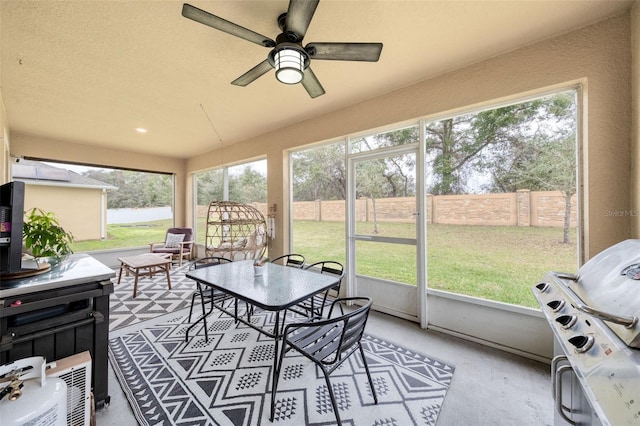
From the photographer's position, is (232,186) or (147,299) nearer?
(147,299)

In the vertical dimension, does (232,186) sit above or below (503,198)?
above

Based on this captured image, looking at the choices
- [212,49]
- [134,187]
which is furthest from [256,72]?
[134,187]

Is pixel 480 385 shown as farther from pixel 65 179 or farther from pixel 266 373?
pixel 65 179

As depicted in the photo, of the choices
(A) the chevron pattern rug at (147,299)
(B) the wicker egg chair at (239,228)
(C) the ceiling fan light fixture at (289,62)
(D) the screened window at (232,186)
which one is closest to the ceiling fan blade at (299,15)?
(C) the ceiling fan light fixture at (289,62)

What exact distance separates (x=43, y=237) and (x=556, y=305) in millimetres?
3012

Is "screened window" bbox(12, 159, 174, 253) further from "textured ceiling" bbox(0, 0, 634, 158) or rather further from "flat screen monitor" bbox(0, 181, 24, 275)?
"flat screen monitor" bbox(0, 181, 24, 275)

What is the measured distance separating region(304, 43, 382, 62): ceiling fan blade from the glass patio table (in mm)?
1739

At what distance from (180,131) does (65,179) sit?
3.37 metres

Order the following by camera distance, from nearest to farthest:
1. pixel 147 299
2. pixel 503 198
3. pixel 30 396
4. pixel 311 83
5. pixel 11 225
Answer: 1. pixel 30 396
2. pixel 11 225
3. pixel 311 83
4. pixel 503 198
5. pixel 147 299

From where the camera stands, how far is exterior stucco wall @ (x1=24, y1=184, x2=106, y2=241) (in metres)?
5.14

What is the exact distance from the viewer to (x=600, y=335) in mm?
840

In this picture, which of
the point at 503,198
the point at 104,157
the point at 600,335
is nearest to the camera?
the point at 600,335

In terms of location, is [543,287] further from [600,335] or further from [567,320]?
[600,335]

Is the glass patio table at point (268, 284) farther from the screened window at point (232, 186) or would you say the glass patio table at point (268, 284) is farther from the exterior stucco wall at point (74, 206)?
the exterior stucco wall at point (74, 206)
